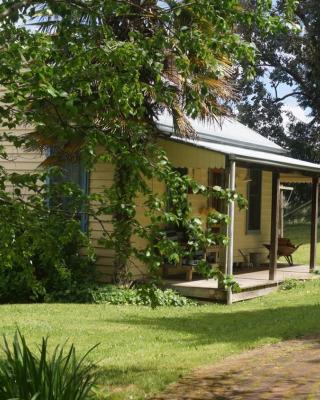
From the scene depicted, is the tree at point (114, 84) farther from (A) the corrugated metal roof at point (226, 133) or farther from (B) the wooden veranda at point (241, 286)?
(A) the corrugated metal roof at point (226, 133)

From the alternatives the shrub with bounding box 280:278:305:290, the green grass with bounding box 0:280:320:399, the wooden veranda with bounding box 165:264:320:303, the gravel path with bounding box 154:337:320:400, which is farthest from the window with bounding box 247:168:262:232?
the gravel path with bounding box 154:337:320:400

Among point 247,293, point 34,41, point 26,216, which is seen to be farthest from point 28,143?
point 247,293

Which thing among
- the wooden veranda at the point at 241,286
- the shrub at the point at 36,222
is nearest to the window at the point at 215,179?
the wooden veranda at the point at 241,286

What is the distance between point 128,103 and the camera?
16.2ft

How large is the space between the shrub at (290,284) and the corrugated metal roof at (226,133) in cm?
393

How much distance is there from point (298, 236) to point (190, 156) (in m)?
16.5

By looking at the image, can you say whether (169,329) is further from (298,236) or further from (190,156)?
(298,236)

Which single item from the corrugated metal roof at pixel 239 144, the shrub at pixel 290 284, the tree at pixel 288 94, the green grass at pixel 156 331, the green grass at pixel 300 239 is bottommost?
the green grass at pixel 156 331

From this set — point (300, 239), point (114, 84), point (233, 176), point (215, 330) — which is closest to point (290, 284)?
point (233, 176)

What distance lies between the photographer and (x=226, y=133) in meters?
18.2

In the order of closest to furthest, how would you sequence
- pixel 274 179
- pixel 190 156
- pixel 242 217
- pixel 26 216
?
pixel 26 216, pixel 190 156, pixel 274 179, pixel 242 217

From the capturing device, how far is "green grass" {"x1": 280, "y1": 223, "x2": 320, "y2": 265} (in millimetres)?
21381

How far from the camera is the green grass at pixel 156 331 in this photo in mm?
7194

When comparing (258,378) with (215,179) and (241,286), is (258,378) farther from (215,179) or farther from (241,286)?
(215,179)
